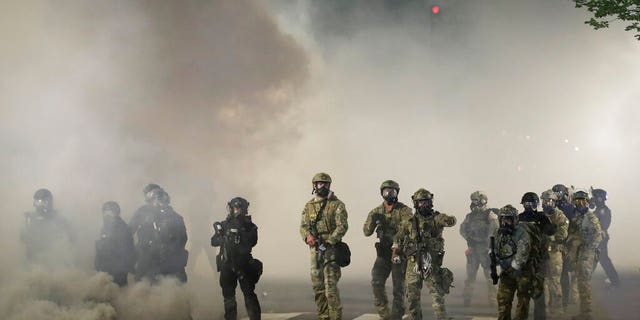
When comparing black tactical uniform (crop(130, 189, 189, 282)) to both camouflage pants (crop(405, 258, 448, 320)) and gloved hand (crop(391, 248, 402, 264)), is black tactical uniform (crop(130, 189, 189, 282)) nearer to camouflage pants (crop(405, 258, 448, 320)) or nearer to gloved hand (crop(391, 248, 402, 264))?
gloved hand (crop(391, 248, 402, 264))

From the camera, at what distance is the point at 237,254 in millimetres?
11602

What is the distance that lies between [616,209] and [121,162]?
107 feet

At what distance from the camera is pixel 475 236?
15633 millimetres

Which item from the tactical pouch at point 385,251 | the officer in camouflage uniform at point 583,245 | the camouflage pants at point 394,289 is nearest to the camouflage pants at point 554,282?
the officer in camouflage uniform at point 583,245

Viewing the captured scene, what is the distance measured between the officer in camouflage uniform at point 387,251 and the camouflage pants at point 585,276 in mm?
3292

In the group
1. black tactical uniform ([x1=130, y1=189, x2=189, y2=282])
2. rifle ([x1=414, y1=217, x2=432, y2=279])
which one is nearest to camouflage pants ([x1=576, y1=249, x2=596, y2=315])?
rifle ([x1=414, y1=217, x2=432, y2=279])

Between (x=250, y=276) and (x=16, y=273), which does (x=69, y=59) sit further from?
(x=250, y=276)

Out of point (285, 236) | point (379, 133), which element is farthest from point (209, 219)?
point (379, 133)

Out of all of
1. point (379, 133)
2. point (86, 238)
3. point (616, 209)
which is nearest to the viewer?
point (86, 238)

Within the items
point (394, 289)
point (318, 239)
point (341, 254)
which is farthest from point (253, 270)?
point (394, 289)

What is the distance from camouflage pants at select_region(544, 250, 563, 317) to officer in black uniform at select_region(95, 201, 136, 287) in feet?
24.5

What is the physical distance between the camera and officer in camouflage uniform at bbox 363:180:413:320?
39.9ft

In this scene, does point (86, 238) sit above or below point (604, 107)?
below

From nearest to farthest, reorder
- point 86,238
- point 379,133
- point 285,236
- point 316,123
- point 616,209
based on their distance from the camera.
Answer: point 86,238 → point 285,236 → point 316,123 → point 379,133 → point 616,209
